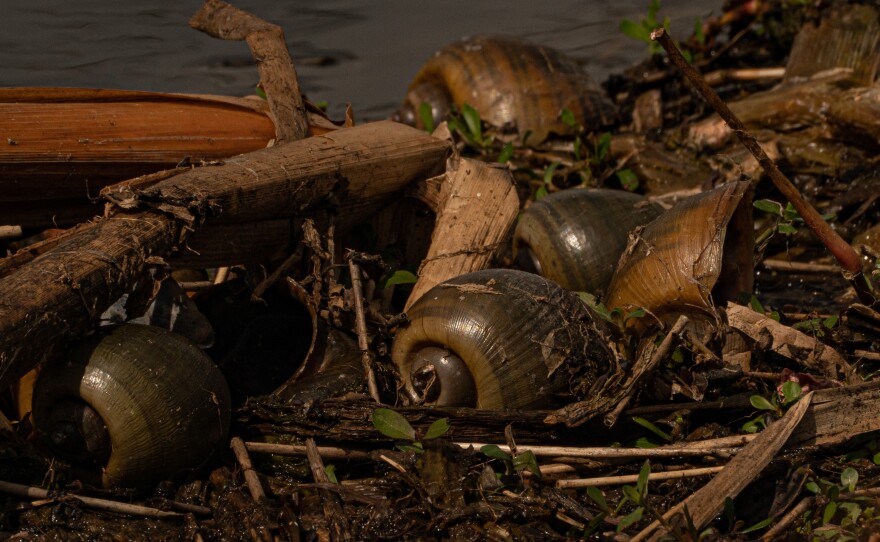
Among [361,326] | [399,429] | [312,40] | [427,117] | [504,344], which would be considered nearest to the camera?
[399,429]

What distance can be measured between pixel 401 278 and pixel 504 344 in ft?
2.74

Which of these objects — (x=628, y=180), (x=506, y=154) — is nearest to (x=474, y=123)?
(x=506, y=154)

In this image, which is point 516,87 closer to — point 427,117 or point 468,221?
point 427,117

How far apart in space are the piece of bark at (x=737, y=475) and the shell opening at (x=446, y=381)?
78 centimetres

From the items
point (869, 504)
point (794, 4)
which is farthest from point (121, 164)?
point (794, 4)

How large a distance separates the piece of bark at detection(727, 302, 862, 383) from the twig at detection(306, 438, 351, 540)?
1573 mm

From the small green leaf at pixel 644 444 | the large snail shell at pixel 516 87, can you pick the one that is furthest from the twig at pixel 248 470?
the large snail shell at pixel 516 87

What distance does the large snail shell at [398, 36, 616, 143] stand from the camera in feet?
21.4

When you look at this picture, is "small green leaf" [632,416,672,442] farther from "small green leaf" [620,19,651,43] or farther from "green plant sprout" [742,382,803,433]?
"small green leaf" [620,19,651,43]

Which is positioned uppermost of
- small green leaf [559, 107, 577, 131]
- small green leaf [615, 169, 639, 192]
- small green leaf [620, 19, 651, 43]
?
small green leaf [620, 19, 651, 43]

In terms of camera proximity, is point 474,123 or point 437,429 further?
point 474,123

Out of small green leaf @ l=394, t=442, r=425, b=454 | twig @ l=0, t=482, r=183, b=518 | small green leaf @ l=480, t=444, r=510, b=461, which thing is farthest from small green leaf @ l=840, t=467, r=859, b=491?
twig @ l=0, t=482, r=183, b=518

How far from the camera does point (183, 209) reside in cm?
334

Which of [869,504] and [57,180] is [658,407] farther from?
[57,180]
